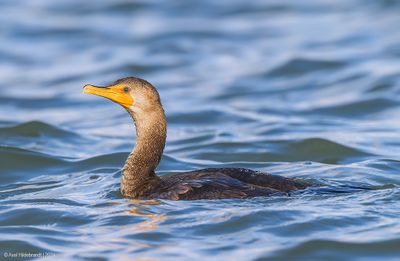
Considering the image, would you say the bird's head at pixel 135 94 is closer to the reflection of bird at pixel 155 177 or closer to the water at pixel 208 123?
the reflection of bird at pixel 155 177

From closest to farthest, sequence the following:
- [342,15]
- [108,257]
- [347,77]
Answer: [108,257], [347,77], [342,15]

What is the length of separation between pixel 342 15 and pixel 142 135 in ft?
48.8

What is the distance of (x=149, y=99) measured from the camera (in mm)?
10602

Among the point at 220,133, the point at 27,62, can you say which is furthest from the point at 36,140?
the point at 27,62

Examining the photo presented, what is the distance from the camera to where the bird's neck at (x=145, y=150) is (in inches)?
418

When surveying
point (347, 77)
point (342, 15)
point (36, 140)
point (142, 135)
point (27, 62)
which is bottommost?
point (142, 135)

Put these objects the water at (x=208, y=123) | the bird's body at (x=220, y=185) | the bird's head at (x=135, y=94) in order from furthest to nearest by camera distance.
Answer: the bird's head at (x=135, y=94)
the bird's body at (x=220, y=185)
the water at (x=208, y=123)

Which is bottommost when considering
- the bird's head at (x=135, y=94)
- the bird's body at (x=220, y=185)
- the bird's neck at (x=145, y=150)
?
the bird's body at (x=220, y=185)

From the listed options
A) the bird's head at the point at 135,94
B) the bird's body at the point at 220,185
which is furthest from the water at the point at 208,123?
the bird's head at the point at 135,94

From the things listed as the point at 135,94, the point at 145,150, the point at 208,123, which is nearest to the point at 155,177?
the point at 145,150

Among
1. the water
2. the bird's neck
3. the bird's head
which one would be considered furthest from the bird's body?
the bird's head

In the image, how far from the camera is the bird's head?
10609 millimetres

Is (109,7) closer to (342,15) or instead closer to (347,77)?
(342,15)

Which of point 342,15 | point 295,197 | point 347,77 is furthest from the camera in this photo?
point 342,15
